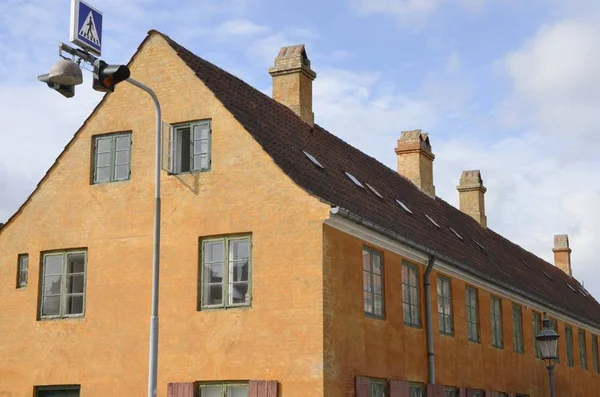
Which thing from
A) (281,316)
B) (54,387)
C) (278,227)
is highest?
(278,227)

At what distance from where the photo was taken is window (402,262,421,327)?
21.1 m

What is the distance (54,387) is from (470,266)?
11.1 m

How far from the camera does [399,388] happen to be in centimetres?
1973

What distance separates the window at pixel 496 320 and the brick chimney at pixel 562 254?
2210 centimetres

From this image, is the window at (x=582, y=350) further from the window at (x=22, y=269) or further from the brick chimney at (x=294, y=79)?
the window at (x=22, y=269)

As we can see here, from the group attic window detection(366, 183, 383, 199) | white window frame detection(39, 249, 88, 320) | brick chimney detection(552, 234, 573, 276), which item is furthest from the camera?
brick chimney detection(552, 234, 573, 276)

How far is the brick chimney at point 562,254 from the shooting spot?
160 feet

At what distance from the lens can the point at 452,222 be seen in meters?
31.1

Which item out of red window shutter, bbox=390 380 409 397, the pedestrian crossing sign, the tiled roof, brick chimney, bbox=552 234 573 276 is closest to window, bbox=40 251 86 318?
the tiled roof

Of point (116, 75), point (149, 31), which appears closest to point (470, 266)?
point (149, 31)

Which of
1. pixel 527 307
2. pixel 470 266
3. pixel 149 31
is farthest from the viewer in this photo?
pixel 527 307

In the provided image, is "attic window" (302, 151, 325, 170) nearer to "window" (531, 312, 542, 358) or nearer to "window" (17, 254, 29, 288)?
"window" (17, 254, 29, 288)

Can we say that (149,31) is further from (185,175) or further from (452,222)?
(452,222)

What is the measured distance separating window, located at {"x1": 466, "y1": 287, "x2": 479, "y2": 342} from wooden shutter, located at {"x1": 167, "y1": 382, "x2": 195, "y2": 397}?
372 inches
